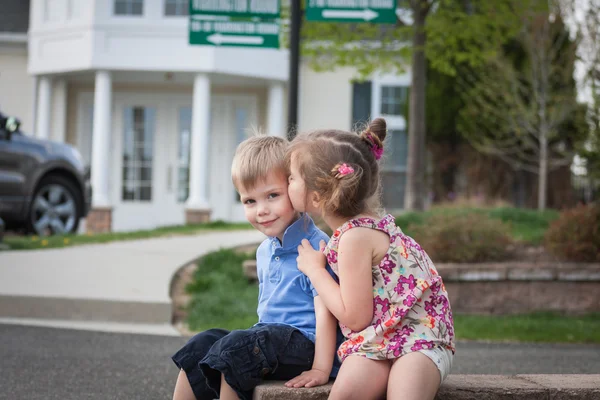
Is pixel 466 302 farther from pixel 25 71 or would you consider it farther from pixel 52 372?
pixel 25 71

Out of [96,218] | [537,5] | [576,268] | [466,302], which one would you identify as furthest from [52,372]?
[96,218]

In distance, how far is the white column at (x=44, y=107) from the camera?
60.2ft

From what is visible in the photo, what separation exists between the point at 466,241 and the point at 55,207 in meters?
5.79

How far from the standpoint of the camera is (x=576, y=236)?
25.8ft

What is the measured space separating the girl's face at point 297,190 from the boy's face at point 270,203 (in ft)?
0.30

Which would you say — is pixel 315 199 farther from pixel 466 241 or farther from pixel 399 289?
pixel 466 241

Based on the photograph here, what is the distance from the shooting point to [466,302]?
755 centimetres

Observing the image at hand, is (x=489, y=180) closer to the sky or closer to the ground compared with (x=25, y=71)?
closer to the ground

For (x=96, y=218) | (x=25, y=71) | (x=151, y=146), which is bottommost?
(x=96, y=218)

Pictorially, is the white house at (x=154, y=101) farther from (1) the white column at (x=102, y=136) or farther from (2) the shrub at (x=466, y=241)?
(2) the shrub at (x=466, y=241)

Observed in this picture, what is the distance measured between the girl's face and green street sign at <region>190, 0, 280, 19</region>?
18.4 ft

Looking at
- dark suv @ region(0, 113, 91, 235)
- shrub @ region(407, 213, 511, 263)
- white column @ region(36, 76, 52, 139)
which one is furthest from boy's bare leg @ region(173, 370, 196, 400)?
white column @ region(36, 76, 52, 139)

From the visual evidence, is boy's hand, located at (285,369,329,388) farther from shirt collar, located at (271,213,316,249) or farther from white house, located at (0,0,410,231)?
white house, located at (0,0,410,231)

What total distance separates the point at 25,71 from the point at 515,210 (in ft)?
39.8
